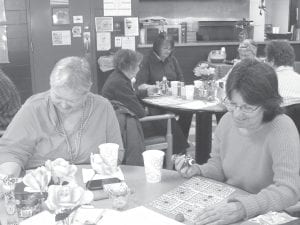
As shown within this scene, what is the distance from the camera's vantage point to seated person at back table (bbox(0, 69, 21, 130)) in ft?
9.66

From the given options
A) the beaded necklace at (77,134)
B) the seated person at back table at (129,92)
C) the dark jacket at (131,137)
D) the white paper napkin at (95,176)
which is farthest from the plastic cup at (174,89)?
the white paper napkin at (95,176)

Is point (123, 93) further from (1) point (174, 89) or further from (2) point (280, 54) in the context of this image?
(2) point (280, 54)

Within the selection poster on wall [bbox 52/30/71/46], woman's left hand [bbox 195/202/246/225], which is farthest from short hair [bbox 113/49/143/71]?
poster on wall [bbox 52/30/71/46]

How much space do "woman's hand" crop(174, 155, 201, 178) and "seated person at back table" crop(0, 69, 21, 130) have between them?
152 cm

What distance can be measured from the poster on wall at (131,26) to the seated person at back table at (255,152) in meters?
4.89

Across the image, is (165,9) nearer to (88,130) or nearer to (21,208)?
(88,130)

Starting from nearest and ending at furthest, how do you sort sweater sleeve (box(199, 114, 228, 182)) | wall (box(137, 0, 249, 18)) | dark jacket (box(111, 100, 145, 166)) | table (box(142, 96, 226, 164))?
sweater sleeve (box(199, 114, 228, 182)), dark jacket (box(111, 100, 145, 166)), table (box(142, 96, 226, 164)), wall (box(137, 0, 249, 18))

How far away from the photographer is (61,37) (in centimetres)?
639

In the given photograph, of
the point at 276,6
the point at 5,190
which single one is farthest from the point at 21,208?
the point at 276,6

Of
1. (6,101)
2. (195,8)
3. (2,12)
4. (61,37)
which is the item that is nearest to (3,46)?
(2,12)

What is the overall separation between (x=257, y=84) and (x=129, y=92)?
202 centimetres

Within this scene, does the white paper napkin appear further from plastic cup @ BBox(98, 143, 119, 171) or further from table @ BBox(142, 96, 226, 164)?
table @ BBox(142, 96, 226, 164)

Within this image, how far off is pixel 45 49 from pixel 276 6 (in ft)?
18.9

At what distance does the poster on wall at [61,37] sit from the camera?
20.9 ft
